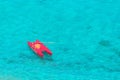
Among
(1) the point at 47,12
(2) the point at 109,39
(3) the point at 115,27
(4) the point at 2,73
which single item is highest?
(1) the point at 47,12

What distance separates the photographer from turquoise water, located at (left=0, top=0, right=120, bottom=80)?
5.49 metres

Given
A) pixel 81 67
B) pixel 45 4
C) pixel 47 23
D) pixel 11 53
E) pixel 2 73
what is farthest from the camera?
pixel 45 4

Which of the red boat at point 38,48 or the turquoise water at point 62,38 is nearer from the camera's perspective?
the turquoise water at point 62,38

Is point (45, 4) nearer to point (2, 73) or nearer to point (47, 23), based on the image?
point (47, 23)

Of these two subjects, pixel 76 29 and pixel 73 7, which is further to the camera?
pixel 73 7

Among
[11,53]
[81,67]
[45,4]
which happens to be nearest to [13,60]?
[11,53]

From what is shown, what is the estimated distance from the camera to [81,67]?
5680 mm

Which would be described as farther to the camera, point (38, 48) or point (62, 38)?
point (62, 38)

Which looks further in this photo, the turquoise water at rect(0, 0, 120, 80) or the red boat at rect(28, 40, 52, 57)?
the red boat at rect(28, 40, 52, 57)

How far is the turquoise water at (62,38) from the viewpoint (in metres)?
5.49

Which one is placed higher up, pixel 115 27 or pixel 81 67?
pixel 115 27

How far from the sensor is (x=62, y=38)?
262 inches

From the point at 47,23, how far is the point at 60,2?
2.56 ft

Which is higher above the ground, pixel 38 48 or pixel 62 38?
pixel 62 38
